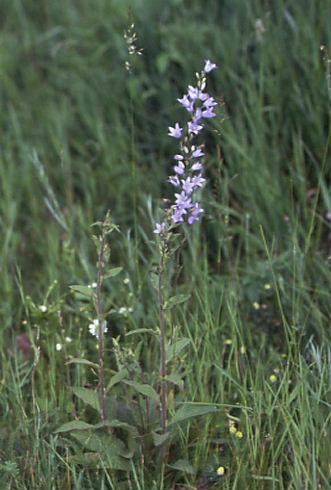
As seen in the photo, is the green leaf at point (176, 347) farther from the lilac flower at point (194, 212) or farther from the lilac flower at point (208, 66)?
→ the lilac flower at point (208, 66)

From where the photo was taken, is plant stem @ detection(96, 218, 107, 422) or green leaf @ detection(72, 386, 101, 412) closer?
plant stem @ detection(96, 218, 107, 422)

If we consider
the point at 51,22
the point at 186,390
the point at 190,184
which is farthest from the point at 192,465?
the point at 51,22

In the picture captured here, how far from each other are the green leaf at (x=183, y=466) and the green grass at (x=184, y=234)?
2 cm

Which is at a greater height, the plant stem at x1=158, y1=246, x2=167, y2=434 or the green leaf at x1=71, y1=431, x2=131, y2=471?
the plant stem at x1=158, y1=246, x2=167, y2=434

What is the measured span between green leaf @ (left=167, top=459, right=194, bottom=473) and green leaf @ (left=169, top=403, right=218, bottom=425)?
0.11 meters

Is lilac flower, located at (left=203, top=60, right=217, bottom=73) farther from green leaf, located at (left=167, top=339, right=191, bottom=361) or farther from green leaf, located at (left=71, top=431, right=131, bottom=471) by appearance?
green leaf, located at (left=71, top=431, right=131, bottom=471)

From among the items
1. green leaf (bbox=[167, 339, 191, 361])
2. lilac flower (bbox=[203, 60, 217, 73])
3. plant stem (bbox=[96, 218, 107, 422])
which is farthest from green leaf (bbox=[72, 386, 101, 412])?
lilac flower (bbox=[203, 60, 217, 73])

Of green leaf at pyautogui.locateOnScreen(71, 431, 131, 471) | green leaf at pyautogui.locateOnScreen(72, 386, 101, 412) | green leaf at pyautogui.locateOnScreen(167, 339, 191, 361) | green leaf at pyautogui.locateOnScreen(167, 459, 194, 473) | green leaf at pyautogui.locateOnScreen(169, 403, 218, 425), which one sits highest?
green leaf at pyautogui.locateOnScreen(167, 339, 191, 361)

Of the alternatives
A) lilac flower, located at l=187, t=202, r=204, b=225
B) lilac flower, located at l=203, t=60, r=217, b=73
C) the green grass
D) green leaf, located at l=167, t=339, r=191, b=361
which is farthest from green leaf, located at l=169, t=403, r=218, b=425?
lilac flower, located at l=203, t=60, r=217, b=73

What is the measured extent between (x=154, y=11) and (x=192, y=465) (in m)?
2.50

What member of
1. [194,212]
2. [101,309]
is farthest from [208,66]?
[101,309]

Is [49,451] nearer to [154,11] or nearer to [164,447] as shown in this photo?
[164,447]

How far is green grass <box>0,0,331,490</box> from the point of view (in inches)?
79.4

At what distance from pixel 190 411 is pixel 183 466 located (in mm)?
149
